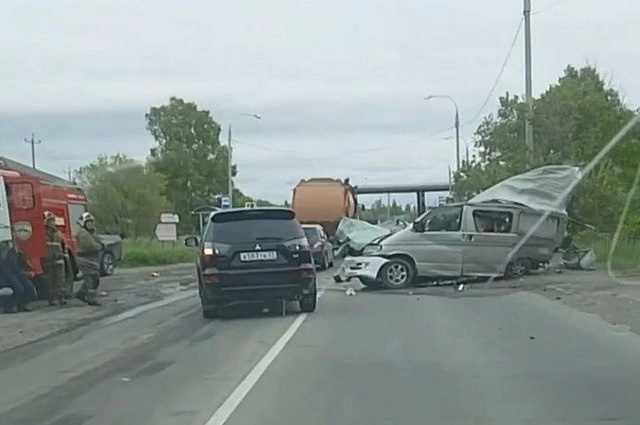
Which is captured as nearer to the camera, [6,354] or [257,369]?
[257,369]

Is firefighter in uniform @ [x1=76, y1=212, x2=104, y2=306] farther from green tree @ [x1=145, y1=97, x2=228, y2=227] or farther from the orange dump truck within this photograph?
green tree @ [x1=145, y1=97, x2=228, y2=227]

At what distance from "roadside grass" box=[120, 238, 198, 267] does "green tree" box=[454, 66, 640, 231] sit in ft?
40.5

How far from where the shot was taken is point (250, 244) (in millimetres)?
19688

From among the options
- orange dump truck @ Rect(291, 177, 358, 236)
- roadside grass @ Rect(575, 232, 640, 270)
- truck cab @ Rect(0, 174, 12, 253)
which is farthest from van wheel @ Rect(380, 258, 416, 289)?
orange dump truck @ Rect(291, 177, 358, 236)

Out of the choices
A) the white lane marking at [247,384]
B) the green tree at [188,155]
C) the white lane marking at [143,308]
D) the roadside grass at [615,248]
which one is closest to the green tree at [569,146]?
the roadside grass at [615,248]

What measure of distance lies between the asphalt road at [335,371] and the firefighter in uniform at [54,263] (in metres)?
4.26

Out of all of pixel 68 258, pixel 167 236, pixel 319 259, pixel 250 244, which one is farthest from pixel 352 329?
pixel 167 236

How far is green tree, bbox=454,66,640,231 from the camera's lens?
34250 mm

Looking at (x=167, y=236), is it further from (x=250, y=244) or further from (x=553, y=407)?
(x=553, y=407)

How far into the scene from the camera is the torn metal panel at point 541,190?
29344 mm

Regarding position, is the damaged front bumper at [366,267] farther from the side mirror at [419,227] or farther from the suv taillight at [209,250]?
the suv taillight at [209,250]

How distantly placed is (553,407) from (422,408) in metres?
1.10

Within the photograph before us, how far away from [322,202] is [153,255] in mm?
7717

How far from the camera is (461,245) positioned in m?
26.9
